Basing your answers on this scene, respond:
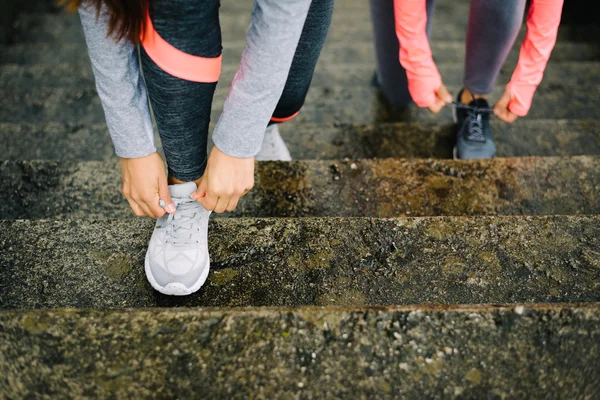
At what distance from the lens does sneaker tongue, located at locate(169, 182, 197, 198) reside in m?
1.30

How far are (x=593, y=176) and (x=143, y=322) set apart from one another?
164 centimetres

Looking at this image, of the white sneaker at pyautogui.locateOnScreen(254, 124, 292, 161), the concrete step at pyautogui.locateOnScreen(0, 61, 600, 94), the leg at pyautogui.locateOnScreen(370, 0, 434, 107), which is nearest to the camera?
the white sneaker at pyautogui.locateOnScreen(254, 124, 292, 161)

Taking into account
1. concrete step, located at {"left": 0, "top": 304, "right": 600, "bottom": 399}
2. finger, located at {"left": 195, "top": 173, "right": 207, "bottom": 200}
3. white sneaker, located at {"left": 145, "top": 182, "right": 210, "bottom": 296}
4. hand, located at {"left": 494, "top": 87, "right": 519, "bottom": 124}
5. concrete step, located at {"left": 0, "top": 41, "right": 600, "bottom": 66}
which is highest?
finger, located at {"left": 195, "top": 173, "right": 207, "bottom": 200}

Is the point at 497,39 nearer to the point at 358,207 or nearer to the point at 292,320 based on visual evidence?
the point at 358,207

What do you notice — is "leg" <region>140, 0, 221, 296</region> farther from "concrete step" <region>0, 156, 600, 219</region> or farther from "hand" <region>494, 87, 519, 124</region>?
"hand" <region>494, 87, 519, 124</region>

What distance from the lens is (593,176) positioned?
1.84m

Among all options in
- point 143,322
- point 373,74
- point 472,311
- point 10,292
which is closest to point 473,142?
point 373,74

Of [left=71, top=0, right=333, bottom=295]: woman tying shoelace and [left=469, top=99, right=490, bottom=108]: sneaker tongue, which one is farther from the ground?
[left=71, top=0, right=333, bottom=295]: woman tying shoelace

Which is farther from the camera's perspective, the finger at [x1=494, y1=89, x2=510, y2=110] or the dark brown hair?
the finger at [x1=494, y1=89, x2=510, y2=110]

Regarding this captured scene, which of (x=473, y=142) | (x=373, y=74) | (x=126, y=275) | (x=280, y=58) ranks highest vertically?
(x=280, y=58)

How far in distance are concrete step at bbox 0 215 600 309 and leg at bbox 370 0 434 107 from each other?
1072 mm

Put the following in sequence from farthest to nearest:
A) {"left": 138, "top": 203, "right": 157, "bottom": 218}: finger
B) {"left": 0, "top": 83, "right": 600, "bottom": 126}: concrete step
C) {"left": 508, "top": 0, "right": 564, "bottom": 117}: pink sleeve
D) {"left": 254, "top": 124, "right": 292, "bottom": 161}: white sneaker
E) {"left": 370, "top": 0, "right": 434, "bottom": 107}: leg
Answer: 1. {"left": 0, "top": 83, "right": 600, "bottom": 126}: concrete step
2. {"left": 370, "top": 0, "right": 434, "bottom": 107}: leg
3. {"left": 254, "top": 124, "right": 292, "bottom": 161}: white sneaker
4. {"left": 508, "top": 0, "right": 564, "bottom": 117}: pink sleeve
5. {"left": 138, "top": 203, "right": 157, "bottom": 218}: finger

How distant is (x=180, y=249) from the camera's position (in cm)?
133

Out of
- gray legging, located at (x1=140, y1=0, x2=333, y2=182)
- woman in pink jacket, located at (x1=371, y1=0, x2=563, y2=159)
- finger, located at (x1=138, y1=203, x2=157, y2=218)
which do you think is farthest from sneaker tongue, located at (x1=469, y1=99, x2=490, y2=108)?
finger, located at (x1=138, y1=203, x2=157, y2=218)
